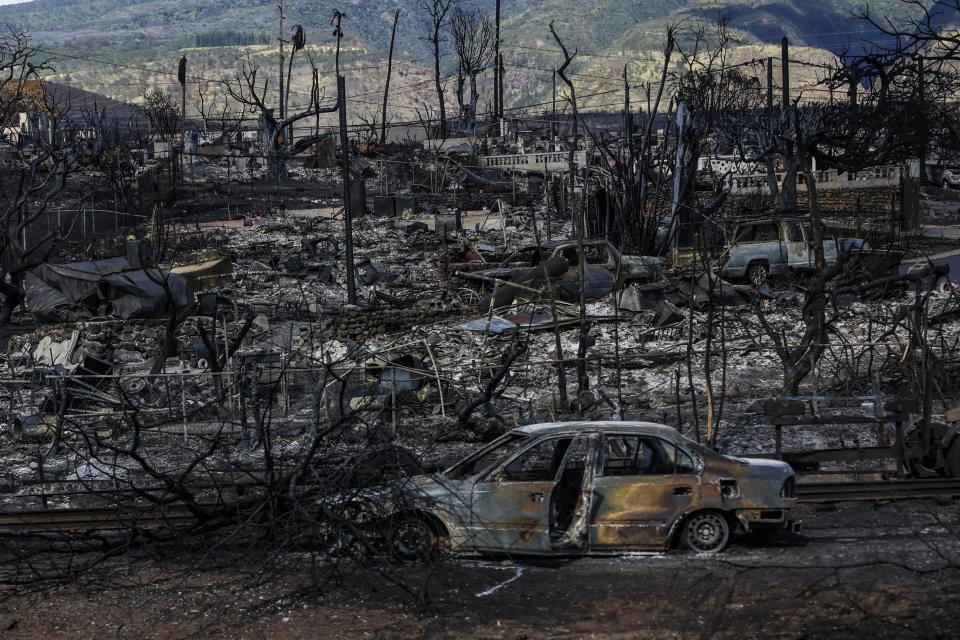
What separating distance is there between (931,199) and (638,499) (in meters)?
35.1

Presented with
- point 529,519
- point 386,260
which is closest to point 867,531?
point 529,519

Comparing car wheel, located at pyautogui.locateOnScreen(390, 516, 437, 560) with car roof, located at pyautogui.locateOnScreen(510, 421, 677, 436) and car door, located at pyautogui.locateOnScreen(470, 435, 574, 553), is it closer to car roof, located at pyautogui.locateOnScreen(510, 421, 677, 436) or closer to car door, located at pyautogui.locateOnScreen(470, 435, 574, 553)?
car door, located at pyautogui.locateOnScreen(470, 435, 574, 553)

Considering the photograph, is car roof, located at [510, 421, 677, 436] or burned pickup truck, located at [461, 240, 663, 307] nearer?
car roof, located at [510, 421, 677, 436]

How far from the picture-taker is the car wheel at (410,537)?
8203 mm

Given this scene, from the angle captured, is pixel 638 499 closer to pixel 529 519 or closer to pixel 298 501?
pixel 529 519

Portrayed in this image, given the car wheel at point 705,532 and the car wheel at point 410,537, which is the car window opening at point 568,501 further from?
the car wheel at point 410,537

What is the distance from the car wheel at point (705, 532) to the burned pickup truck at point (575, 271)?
11.8m

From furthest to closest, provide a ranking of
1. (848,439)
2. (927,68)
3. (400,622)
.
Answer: (848,439) → (927,68) → (400,622)

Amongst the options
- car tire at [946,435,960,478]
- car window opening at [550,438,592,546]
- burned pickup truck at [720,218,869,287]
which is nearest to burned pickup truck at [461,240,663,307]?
burned pickup truck at [720,218,869,287]

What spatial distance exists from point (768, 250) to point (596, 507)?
14.7 metres

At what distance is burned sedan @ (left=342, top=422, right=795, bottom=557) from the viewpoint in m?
8.23

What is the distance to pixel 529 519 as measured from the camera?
8234mm

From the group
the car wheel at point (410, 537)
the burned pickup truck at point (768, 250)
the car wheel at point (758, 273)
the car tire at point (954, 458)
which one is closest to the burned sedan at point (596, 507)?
the car wheel at point (410, 537)

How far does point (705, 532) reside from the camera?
837 centimetres
